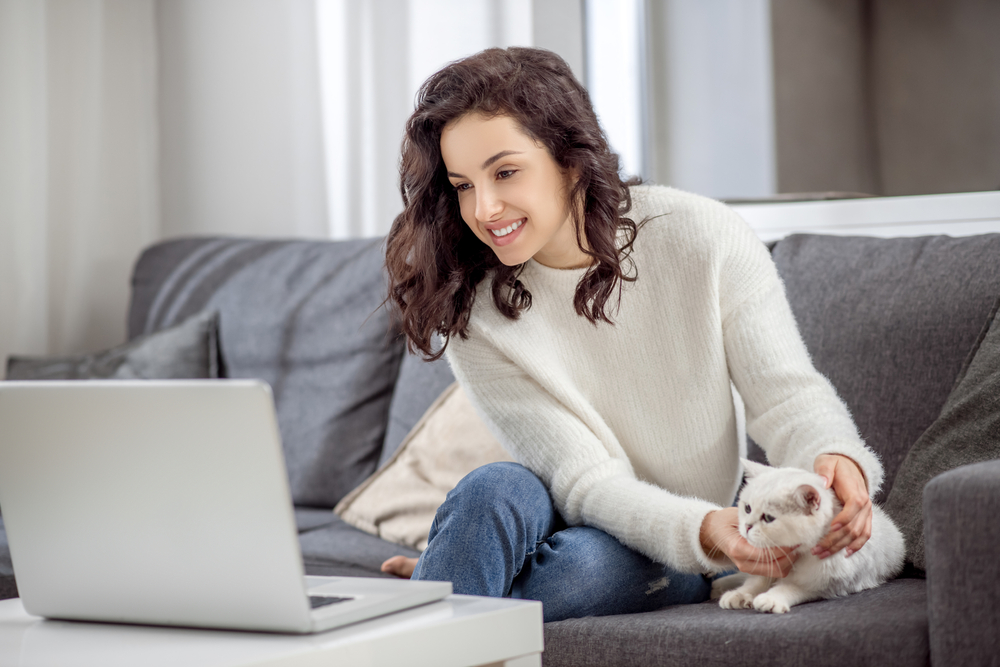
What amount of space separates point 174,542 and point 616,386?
2.56ft

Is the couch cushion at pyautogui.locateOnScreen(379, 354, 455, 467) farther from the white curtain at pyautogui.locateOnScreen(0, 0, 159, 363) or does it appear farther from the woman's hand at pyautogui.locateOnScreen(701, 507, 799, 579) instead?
the white curtain at pyautogui.locateOnScreen(0, 0, 159, 363)

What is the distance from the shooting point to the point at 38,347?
8.97 ft

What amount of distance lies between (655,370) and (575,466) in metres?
0.19

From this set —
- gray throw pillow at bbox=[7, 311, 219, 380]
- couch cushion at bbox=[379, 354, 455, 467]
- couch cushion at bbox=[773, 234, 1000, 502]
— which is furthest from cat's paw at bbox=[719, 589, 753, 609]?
gray throw pillow at bbox=[7, 311, 219, 380]

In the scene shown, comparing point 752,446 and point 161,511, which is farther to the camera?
point 752,446

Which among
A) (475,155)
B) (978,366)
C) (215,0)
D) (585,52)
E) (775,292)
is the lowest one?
(978,366)

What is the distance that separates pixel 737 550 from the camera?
116cm

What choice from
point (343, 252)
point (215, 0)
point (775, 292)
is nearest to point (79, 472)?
Result: point (775, 292)

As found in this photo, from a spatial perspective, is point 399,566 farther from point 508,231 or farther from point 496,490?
point 508,231

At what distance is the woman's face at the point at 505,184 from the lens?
1301 mm

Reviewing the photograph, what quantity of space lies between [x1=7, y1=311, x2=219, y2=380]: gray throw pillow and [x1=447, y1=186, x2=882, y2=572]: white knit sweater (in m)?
1.04

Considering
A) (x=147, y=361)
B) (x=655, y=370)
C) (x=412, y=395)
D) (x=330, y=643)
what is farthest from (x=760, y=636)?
(x=147, y=361)

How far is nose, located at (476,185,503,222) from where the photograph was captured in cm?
130

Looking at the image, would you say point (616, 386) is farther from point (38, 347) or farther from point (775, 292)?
point (38, 347)
